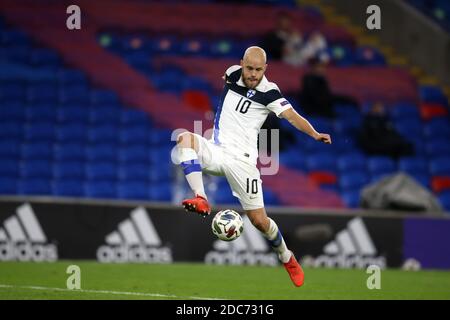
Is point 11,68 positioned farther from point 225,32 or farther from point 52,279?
point 52,279

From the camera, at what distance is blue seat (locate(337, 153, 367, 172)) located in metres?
17.1

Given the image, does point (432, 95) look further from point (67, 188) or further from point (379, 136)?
point (67, 188)

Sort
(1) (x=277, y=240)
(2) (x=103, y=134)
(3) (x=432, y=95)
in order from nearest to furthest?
1. (1) (x=277, y=240)
2. (2) (x=103, y=134)
3. (3) (x=432, y=95)

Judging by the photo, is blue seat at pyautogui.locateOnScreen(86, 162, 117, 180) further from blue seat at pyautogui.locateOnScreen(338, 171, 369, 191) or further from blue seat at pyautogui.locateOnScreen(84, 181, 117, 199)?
blue seat at pyautogui.locateOnScreen(338, 171, 369, 191)

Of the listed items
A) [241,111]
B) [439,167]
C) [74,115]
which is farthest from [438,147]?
[241,111]

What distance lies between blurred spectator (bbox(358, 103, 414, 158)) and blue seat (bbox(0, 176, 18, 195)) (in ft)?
20.2

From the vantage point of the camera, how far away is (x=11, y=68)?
1736 centimetres

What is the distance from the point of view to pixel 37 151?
1623 centimetres

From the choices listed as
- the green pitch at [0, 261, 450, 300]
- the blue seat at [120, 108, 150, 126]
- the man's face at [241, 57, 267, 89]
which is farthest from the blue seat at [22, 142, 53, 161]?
the man's face at [241, 57, 267, 89]

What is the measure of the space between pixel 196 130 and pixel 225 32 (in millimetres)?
3139

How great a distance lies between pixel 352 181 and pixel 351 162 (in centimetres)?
44
